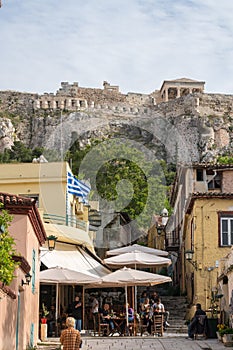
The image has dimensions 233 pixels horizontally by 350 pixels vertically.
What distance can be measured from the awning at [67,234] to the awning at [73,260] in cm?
32

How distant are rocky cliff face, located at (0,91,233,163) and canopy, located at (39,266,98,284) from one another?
200 ft

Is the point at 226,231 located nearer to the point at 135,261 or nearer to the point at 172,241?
the point at 135,261

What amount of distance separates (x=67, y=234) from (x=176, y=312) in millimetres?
5438

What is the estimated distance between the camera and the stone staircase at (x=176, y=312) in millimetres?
27141

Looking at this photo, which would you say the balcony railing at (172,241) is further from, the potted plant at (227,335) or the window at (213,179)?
the potted plant at (227,335)

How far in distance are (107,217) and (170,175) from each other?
26217 millimetres

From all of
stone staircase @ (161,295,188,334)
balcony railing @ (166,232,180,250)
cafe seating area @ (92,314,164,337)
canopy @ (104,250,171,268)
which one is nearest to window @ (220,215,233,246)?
canopy @ (104,250,171,268)

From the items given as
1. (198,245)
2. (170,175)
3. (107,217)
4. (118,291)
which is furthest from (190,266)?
(170,175)

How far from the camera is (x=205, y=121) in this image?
9631 cm

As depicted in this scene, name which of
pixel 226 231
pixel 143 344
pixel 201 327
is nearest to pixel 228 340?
pixel 143 344

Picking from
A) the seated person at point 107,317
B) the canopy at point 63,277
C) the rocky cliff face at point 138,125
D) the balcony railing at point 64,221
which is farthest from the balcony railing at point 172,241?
the rocky cliff face at point 138,125

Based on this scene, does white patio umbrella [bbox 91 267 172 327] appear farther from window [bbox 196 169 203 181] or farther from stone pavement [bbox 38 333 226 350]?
window [bbox 196 169 203 181]

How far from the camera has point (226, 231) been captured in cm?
2930

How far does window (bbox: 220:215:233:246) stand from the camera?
29.2 meters
